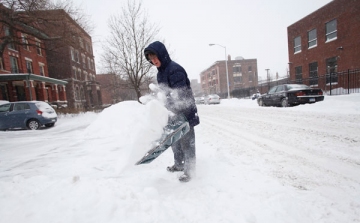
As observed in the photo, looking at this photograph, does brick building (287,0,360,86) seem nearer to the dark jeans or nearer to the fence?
the fence

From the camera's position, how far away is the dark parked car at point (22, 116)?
909 centimetres

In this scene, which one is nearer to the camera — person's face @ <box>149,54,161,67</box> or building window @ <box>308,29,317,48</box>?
person's face @ <box>149,54,161,67</box>

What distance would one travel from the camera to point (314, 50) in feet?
58.6

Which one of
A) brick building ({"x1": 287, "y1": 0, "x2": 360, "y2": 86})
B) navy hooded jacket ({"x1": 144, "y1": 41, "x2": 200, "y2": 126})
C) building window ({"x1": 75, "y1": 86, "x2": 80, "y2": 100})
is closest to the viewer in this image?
navy hooded jacket ({"x1": 144, "y1": 41, "x2": 200, "y2": 126})

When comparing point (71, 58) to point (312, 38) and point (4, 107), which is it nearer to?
point (4, 107)

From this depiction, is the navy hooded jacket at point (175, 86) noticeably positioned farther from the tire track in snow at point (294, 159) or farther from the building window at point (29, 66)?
the building window at point (29, 66)

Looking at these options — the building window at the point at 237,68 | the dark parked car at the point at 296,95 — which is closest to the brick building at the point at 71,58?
the dark parked car at the point at 296,95

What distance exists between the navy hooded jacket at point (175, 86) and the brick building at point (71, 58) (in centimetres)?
1431

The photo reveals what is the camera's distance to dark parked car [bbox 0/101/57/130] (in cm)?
909

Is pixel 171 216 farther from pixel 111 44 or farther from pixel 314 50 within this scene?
pixel 314 50

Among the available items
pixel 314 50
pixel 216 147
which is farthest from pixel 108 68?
pixel 314 50

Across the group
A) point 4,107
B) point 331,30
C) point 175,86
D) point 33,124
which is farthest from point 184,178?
point 331,30

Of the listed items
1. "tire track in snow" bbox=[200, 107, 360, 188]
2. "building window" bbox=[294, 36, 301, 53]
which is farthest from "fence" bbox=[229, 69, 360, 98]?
"tire track in snow" bbox=[200, 107, 360, 188]

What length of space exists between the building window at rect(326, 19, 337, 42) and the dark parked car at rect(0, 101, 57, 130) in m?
23.2
